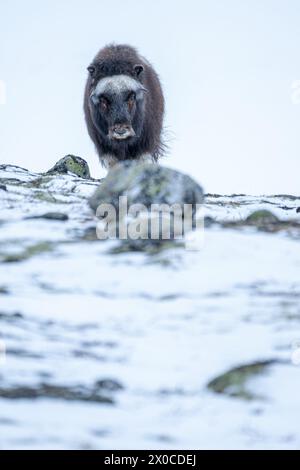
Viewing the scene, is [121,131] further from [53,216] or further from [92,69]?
[53,216]

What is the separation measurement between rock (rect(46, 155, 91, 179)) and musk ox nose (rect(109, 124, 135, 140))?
95cm

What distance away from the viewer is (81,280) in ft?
21.5

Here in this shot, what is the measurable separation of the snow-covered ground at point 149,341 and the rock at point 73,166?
554 centimetres

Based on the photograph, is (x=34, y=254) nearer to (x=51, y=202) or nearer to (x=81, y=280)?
(x=81, y=280)

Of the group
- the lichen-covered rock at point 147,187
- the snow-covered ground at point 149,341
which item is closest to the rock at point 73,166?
the lichen-covered rock at point 147,187

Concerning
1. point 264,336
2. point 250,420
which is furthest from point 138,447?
point 264,336

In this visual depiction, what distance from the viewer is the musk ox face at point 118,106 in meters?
12.7

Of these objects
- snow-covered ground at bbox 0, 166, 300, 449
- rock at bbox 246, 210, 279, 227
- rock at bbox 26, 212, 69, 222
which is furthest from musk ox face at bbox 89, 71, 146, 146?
snow-covered ground at bbox 0, 166, 300, 449

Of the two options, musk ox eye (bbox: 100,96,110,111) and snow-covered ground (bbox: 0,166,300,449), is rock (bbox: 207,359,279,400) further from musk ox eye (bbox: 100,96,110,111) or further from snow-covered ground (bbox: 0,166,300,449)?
musk ox eye (bbox: 100,96,110,111)

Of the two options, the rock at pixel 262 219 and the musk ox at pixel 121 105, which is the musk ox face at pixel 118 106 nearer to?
the musk ox at pixel 121 105

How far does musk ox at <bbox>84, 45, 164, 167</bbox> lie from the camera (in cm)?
1270

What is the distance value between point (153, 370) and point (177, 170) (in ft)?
10.7

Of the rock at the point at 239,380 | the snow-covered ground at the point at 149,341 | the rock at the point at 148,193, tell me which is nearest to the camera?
the snow-covered ground at the point at 149,341

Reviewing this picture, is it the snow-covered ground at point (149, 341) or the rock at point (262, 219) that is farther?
the rock at point (262, 219)
